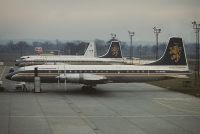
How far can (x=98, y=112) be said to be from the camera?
27609mm

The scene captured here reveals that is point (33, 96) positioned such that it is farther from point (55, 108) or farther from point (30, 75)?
point (55, 108)

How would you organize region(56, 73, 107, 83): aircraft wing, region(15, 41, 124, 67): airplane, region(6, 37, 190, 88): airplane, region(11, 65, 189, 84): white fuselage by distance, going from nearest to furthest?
1. region(56, 73, 107, 83): aircraft wing
2. region(11, 65, 189, 84): white fuselage
3. region(6, 37, 190, 88): airplane
4. region(15, 41, 124, 67): airplane

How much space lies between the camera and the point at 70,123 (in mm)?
23375

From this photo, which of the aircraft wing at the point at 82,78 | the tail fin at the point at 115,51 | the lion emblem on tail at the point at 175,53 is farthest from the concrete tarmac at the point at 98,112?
the tail fin at the point at 115,51

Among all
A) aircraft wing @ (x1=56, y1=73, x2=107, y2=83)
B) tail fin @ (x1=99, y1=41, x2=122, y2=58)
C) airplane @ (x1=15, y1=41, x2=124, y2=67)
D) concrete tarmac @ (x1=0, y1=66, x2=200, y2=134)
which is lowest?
concrete tarmac @ (x1=0, y1=66, x2=200, y2=134)

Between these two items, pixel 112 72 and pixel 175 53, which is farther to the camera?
pixel 175 53

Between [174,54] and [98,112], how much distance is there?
61.1ft

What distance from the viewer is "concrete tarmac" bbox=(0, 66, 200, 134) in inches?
861

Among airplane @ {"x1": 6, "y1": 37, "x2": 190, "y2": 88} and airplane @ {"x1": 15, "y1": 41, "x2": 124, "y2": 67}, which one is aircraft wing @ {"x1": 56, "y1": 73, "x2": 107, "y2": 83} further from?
airplane @ {"x1": 15, "y1": 41, "x2": 124, "y2": 67}

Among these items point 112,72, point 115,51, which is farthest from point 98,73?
point 115,51

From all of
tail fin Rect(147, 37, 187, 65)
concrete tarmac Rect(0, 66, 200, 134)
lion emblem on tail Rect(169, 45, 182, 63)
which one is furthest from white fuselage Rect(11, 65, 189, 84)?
concrete tarmac Rect(0, 66, 200, 134)

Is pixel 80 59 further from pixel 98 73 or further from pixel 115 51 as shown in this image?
pixel 98 73

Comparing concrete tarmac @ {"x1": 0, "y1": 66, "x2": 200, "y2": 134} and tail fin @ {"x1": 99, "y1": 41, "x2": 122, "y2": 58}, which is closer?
concrete tarmac @ {"x1": 0, "y1": 66, "x2": 200, "y2": 134}

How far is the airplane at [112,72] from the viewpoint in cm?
3828
